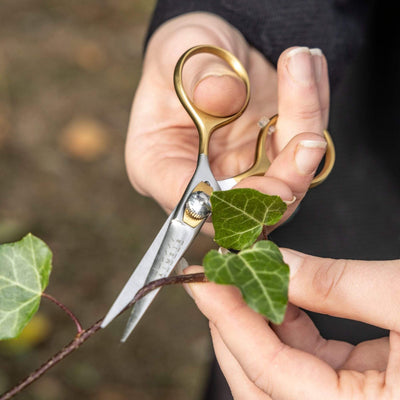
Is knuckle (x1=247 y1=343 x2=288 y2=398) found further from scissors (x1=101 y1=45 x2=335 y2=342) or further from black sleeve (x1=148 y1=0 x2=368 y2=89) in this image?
black sleeve (x1=148 y1=0 x2=368 y2=89)

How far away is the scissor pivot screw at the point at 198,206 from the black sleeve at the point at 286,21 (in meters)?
0.68

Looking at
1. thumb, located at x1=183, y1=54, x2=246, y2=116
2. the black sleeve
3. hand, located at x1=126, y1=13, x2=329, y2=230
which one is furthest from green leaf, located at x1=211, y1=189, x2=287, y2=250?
the black sleeve

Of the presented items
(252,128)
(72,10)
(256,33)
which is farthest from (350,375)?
(72,10)

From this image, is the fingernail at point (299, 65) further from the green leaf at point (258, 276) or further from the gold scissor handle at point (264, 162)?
the green leaf at point (258, 276)

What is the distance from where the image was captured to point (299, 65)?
1.12m

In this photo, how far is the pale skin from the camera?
2.66ft

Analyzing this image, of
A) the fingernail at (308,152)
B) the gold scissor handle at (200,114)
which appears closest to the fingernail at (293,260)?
the fingernail at (308,152)

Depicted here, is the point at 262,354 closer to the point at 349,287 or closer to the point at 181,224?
the point at 349,287

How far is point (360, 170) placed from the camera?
1588 millimetres

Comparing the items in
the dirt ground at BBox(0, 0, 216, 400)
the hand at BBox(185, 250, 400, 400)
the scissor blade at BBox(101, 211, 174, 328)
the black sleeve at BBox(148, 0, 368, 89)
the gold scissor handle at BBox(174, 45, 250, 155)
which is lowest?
the dirt ground at BBox(0, 0, 216, 400)

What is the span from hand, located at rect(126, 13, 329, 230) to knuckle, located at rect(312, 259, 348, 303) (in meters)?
0.19

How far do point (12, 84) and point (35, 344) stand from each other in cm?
138

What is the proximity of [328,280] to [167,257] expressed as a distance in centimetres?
31

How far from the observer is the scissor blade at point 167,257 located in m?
0.93
